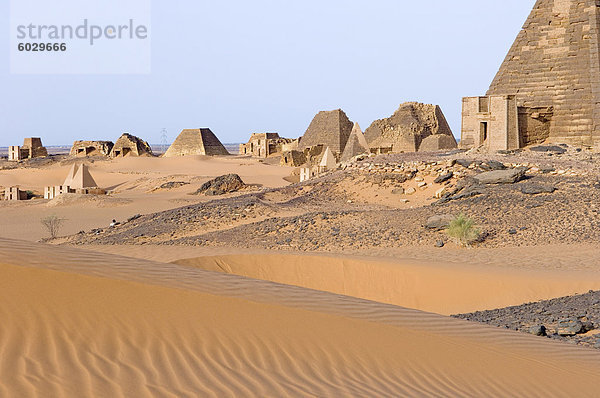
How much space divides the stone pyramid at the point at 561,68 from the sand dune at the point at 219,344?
1665cm

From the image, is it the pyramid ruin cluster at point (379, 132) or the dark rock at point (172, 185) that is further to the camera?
the pyramid ruin cluster at point (379, 132)

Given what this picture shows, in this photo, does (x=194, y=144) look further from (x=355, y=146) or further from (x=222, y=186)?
(x=222, y=186)

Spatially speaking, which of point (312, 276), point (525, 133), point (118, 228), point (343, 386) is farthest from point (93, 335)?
point (525, 133)

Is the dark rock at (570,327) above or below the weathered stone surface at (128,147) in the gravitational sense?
below

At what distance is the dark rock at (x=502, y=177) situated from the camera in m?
15.9

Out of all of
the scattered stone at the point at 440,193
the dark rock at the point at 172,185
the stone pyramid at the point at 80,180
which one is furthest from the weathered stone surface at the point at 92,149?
the scattered stone at the point at 440,193

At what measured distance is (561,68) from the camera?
69.3ft

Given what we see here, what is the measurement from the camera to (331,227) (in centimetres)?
1440

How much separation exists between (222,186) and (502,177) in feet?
42.4

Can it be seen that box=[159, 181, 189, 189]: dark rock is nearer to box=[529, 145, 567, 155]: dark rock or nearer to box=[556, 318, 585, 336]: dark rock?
box=[529, 145, 567, 155]: dark rock

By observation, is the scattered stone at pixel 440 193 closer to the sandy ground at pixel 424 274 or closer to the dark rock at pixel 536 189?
the dark rock at pixel 536 189

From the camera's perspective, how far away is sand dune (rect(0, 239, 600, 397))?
3.61 m

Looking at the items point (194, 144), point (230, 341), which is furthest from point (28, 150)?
point (230, 341)

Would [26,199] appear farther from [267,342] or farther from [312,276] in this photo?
[267,342]
